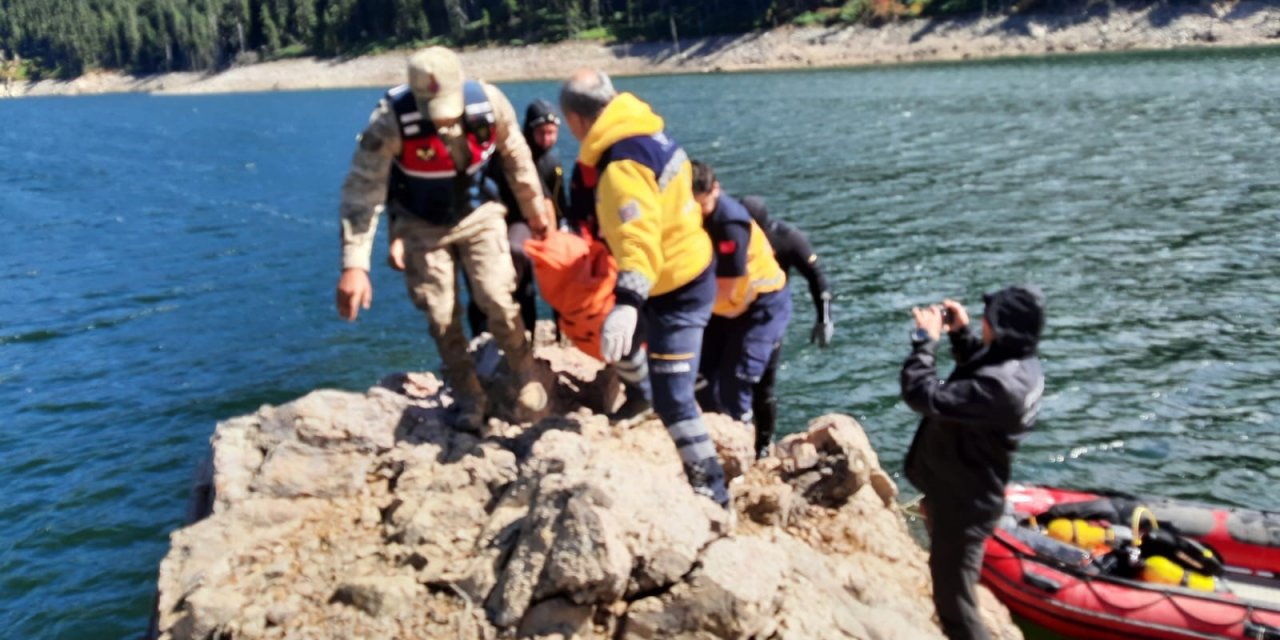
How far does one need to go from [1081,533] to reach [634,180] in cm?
529

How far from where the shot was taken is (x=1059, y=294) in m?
14.8

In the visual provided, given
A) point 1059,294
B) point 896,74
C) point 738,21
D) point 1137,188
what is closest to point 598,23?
point 738,21

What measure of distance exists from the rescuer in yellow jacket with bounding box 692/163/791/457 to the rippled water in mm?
3636

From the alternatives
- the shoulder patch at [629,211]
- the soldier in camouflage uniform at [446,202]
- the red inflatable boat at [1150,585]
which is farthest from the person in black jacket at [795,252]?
the red inflatable boat at [1150,585]

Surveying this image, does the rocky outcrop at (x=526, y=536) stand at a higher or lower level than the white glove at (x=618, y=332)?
lower

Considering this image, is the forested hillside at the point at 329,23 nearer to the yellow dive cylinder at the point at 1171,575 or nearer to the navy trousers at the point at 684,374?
the yellow dive cylinder at the point at 1171,575

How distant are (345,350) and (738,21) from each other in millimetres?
81549

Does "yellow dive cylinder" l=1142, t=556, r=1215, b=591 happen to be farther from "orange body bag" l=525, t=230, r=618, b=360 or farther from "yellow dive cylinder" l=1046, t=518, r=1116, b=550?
"orange body bag" l=525, t=230, r=618, b=360

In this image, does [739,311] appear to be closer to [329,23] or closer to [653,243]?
[653,243]

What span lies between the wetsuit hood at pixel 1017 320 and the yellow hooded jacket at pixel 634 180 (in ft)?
5.86

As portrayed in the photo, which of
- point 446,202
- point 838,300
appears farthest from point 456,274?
point 838,300

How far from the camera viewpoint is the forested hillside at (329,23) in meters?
86.9

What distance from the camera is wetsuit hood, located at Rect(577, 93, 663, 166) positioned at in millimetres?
5012

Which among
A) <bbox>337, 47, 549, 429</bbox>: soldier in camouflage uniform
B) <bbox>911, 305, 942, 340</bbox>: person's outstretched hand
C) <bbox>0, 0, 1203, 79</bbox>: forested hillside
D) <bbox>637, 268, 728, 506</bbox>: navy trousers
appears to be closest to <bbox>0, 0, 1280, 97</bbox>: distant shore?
<bbox>0, 0, 1203, 79</bbox>: forested hillside
